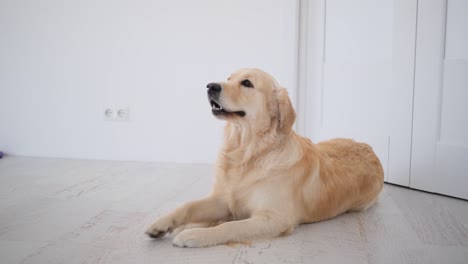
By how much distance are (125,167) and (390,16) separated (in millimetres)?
2133

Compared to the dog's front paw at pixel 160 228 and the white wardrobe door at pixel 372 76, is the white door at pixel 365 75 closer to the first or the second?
the white wardrobe door at pixel 372 76

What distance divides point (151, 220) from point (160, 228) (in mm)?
288

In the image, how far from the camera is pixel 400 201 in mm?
2174

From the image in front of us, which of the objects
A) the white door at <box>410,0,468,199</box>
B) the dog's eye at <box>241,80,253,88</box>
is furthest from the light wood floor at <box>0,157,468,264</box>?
the dog's eye at <box>241,80,253,88</box>

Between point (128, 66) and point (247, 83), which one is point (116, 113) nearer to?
point (128, 66)

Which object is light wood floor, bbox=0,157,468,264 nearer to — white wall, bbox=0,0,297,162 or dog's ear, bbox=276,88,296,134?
dog's ear, bbox=276,88,296,134

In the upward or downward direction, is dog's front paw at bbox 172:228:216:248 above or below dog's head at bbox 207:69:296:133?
below

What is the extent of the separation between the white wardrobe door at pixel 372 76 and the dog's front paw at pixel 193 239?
155 centimetres

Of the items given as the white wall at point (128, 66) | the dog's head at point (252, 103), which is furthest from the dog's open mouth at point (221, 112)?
the white wall at point (128, 66)

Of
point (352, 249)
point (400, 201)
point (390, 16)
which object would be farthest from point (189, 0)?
point (352, 249)

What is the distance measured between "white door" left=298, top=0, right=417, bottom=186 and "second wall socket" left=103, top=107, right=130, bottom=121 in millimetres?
1441

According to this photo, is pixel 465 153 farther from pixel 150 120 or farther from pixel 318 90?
pixel 150 120

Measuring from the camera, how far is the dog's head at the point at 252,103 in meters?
1.64

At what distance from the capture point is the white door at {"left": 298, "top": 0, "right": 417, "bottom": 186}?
2.42 m
